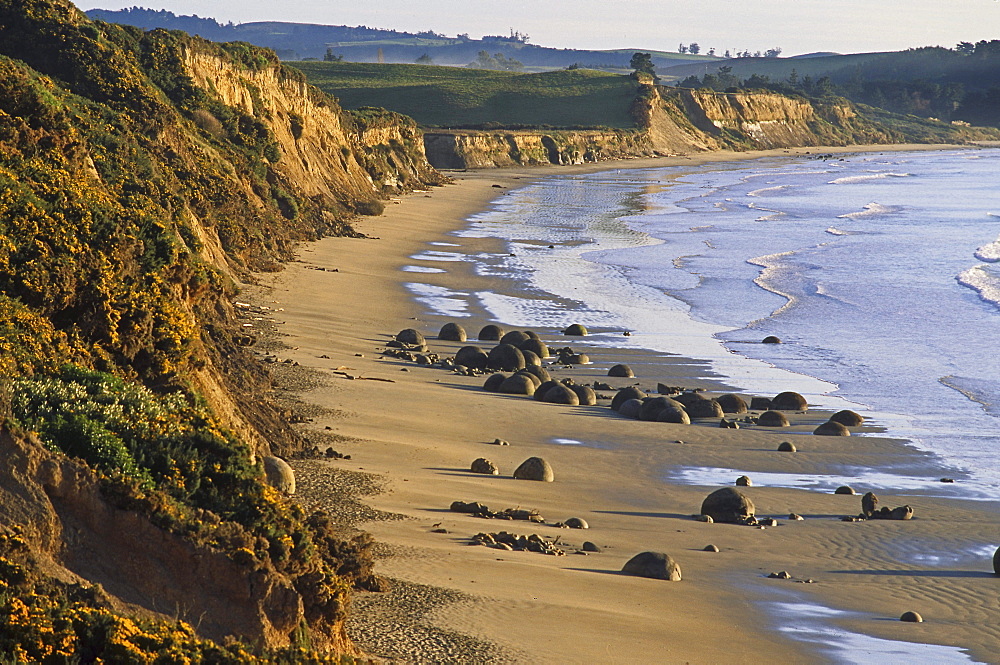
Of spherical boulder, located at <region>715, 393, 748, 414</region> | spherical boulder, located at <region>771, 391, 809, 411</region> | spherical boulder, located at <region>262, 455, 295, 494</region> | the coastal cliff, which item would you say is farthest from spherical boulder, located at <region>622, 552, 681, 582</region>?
spherical boulder, located at <region>771, 391, 809, 411</region>

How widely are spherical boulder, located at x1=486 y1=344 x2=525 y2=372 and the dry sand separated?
2.48 ft

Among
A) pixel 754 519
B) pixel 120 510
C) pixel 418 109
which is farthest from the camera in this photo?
pixel 418 109

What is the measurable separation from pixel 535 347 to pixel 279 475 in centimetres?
1040

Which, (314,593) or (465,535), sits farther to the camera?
(465,535)

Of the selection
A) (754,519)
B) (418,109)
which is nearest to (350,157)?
(754,519)

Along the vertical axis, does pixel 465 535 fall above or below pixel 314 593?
below

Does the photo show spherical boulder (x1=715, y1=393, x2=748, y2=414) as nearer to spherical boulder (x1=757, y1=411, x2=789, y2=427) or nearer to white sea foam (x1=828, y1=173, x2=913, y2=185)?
spherical boulder (x1=757, y1=411, x2=789, y2=427)

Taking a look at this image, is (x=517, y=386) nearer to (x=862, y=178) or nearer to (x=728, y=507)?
(x=728, y=507)

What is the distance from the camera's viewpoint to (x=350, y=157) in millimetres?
46938

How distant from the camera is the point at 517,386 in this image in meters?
17.5

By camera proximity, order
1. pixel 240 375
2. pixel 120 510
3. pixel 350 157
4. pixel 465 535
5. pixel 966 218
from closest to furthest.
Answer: pixel 120 510
pixel 465 535
pixel 240 375
pixel 350 157
pixel 966 218

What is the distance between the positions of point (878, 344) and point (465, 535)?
15.7 metres

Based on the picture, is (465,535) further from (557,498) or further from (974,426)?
(974,426)

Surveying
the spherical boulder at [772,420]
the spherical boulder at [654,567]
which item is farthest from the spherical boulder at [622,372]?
the spherical boulder at [654,567]
